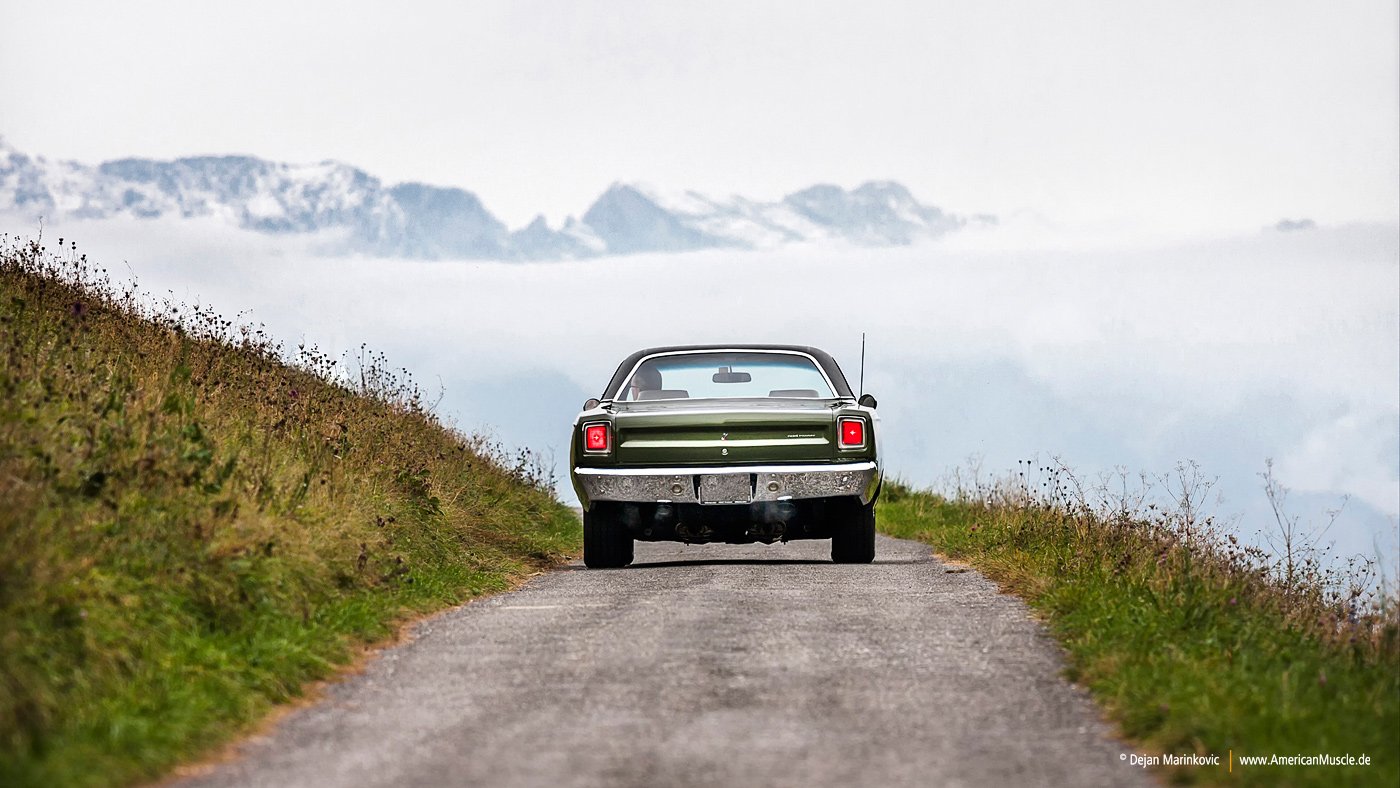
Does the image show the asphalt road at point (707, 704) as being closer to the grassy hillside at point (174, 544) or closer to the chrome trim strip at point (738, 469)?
the grassy hillside at point (174, 544)

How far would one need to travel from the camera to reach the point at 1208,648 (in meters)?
6.54

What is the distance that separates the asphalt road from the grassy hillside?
0.39 metres

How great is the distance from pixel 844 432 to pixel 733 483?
958mm

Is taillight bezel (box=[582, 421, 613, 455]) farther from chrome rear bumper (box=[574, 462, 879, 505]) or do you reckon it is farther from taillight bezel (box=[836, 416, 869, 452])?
taillight bezel (box=[836, 416, 869, 452])

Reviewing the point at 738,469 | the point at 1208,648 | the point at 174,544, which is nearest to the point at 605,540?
the point at 738,469

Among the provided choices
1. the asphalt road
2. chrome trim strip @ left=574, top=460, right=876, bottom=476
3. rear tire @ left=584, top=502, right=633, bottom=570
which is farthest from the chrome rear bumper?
the asphalt road

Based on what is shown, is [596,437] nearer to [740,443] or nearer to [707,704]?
[740,443]

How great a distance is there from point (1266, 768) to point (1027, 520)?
8112mm

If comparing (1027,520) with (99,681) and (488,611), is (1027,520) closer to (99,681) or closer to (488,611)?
(488,611)

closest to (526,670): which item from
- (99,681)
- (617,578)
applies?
(99,681)

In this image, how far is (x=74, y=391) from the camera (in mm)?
8555

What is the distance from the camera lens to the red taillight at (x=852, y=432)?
10430 millimetres

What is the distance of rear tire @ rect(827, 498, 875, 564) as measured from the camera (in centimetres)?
1107

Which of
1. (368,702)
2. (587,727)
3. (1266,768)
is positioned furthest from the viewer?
(368,702)
